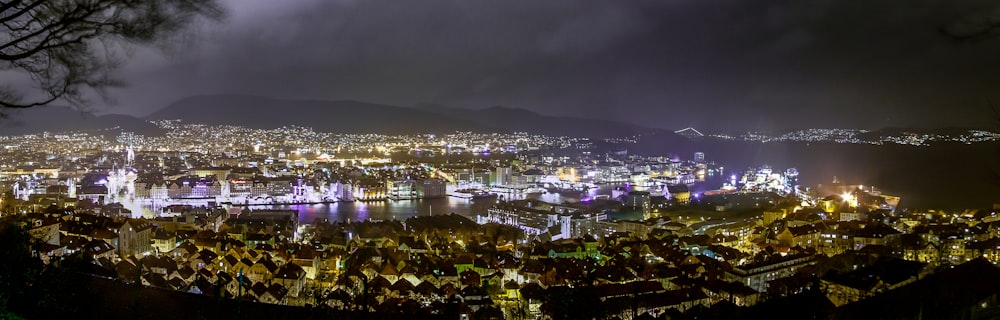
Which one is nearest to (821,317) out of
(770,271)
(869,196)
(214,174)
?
(770,271)

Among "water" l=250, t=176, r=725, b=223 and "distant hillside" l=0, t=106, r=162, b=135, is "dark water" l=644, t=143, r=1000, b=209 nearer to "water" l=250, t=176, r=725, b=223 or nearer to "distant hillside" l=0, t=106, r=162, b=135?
"water" l=250, t=176, r=725, b=223

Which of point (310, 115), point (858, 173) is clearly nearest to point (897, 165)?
point (858, 173)

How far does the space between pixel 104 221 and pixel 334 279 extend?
12.8ft

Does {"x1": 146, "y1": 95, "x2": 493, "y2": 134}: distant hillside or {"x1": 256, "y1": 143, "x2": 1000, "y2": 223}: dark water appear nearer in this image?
{"x1": 256, "y1": 143, "x2": 1000, "y2": 223}: dark water

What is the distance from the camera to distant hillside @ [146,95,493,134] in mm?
53656

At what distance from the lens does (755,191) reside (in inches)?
797

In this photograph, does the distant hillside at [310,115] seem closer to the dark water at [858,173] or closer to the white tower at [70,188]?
the dark water at [858,173]

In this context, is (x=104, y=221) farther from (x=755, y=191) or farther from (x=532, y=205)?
(x=755, y=191)

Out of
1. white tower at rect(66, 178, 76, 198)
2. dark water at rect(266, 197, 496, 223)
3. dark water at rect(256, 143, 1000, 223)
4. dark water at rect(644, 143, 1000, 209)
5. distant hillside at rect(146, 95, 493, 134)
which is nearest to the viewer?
dark water at rect(266, 197, 496, 223)

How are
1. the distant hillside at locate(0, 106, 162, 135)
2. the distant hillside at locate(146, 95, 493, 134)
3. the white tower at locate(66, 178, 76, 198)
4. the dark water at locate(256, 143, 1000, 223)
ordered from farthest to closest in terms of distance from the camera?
1. the distant hillside at locate(146, 95, 493, 134)
2. the distant hillside at locate(0, 106, 162, 135)
3. the white tower at locate(66, 178, 76, 198)
4. the dark water at locate(256, 143, 1000, 223)

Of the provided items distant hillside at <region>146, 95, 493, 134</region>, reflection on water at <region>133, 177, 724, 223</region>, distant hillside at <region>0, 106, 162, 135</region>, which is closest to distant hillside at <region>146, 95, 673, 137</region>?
distant hillside at <region>146, 95, 493, 134</region>

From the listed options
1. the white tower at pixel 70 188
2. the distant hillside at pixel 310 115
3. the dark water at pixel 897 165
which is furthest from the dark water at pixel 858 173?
the distant hillside at pixel 310 115

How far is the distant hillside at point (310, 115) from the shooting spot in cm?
5366

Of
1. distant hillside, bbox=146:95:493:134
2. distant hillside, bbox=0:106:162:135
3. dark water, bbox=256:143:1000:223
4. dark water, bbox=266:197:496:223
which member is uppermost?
distant hillside, bbox=146:95:493:134
